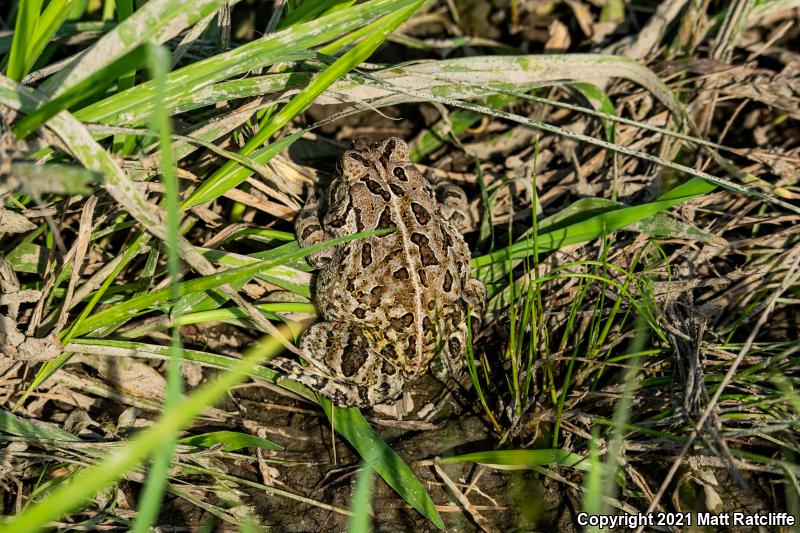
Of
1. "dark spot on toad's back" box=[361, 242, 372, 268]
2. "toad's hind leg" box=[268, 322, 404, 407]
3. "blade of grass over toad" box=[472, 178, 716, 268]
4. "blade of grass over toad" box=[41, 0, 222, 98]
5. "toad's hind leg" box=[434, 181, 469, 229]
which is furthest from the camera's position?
"toad's hind leg" box=[434, 181, 469, 229]

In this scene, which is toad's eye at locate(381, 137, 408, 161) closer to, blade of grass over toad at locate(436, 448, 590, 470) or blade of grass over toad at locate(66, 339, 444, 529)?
blade of grass over toad at locate(66, 339, 444, 529)

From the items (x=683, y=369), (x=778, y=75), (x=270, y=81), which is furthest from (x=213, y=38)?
(x=778, y=75)

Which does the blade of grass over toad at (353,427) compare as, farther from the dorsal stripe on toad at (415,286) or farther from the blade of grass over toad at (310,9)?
the blade of grass over toad at (310,9)

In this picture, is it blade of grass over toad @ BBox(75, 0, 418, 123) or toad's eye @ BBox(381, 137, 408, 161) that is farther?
toad's eye @ BBox(381, 137, 408, 161)

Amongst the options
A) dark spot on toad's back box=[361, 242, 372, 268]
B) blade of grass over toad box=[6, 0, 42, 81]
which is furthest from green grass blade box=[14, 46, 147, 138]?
dark spot on toad's back box=[361, 242, 372, 268]

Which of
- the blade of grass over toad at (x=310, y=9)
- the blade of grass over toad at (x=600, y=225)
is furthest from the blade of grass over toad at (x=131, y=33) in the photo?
the blade of grass over toad at (x=600, y=225)

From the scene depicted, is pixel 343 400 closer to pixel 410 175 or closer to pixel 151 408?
pixel 151 408

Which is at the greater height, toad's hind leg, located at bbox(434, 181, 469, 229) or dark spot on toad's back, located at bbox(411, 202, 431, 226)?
toad's hind leg, located at bbox(434, 181, 469, 229)
